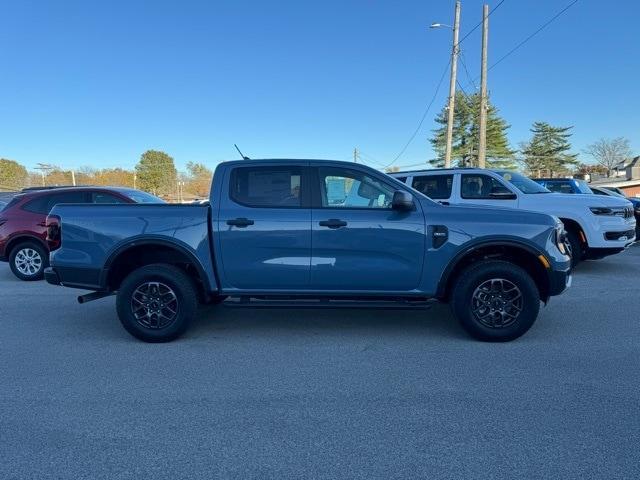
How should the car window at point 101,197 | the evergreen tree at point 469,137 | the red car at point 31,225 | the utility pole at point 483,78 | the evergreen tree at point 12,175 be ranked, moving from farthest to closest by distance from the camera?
the evergreen tree at point 12,175 → the evergreen tree at point 469,137 → the utility pole at point 483,78 → the car window at point 101,197 → the red car at point 31,225

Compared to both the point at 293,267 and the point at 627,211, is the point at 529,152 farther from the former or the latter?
the point at 293,267

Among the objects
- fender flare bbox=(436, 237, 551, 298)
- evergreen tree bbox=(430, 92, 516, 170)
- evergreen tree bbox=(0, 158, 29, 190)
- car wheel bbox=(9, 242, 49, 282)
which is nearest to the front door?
fender flare bbox=(436, 237, 551, 298)

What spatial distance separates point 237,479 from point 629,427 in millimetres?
2552

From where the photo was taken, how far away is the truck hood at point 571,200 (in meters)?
8.07

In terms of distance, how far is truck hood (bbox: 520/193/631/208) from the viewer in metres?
8.07

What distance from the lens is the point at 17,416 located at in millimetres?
3203

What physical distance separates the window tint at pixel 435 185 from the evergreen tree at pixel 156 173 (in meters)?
64.5

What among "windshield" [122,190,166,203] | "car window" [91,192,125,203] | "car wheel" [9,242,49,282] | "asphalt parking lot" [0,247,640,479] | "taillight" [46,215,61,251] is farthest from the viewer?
"windshield" [122,190,166,203]

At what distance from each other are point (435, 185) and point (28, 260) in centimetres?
796

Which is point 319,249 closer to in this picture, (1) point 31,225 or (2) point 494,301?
(2) point 494,301

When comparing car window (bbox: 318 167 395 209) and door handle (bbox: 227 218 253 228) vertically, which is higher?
car window (bbox: 318 167 395 209)

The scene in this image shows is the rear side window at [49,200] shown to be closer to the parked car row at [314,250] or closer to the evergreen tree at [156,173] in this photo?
the parked car row at [314,250]

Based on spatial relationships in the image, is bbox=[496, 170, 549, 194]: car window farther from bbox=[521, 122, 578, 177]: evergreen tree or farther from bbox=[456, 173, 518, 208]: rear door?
bbox=[521, 122, 578, 177]: evergreen tree

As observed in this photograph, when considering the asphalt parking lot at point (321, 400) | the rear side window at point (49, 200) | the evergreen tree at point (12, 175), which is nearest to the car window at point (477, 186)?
the asphalt parking lot at point (321, 400)
